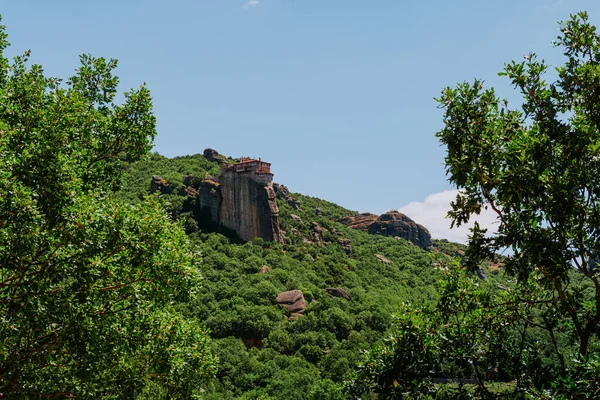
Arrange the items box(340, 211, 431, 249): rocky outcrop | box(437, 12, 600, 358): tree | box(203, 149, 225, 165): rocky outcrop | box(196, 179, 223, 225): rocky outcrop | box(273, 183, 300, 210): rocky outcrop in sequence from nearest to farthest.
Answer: box(437, 12, 600, 358): tree → box(196, 179, 223, 225): rocky outcrop → box(273, 183, 300, 210): rocky outcrop → box(203, 149, 225, 165): rocky outcrop → box(340, 211, 431, 249): rocky outcrop

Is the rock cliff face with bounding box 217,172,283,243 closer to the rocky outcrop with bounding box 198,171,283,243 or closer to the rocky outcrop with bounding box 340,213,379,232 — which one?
the rocky outcrop with bounding box 198,171,283,243

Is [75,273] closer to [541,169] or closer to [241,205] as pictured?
[541,169]

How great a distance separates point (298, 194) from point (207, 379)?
127m

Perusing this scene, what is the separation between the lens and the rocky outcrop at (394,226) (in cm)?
12493

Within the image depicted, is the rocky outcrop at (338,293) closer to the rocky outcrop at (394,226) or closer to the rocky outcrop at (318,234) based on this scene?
the rocky outcrop at (318,234)

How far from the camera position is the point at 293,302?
6469 centimetres

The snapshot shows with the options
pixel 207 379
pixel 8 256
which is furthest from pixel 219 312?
pixel 8 256

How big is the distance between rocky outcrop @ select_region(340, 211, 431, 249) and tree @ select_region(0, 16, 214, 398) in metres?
115

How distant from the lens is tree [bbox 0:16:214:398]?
839 cm

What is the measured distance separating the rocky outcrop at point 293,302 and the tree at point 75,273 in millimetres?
52420

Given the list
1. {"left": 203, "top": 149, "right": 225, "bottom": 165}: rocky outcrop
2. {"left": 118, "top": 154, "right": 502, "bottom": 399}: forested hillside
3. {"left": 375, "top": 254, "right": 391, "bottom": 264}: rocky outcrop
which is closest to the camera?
{"left": 118, "top": 154, "right": 502, "bottom": 399}: forested hillside

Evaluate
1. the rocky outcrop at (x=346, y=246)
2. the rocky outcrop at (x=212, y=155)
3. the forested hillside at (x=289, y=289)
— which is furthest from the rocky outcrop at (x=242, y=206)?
the rocky outcrop at (x=212, y=155)

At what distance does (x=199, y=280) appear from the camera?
10516 millimetres

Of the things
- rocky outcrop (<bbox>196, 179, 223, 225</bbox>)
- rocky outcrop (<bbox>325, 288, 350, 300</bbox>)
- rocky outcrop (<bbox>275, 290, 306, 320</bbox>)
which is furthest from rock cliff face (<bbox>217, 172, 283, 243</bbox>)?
rocky outcrop (<bbox>275, 290, 306, 320</bbox>)
